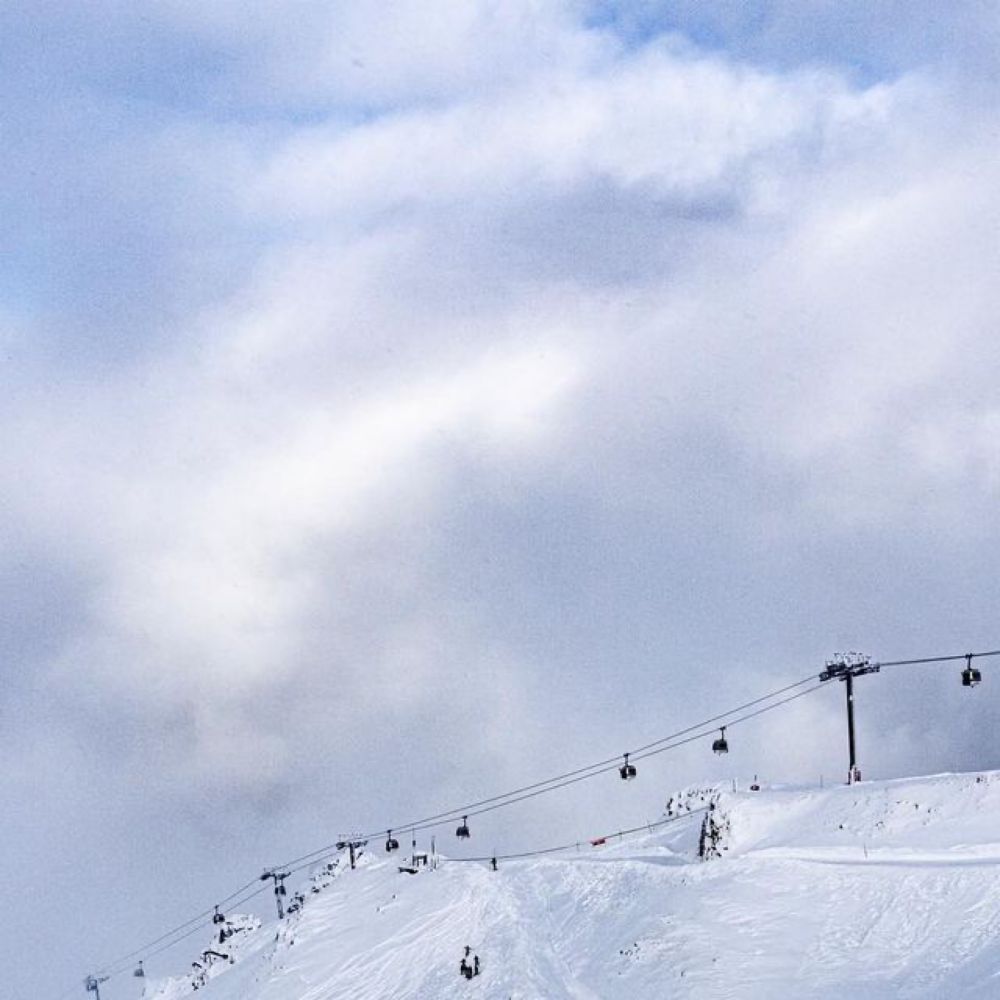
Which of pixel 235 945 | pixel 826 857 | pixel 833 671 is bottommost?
pixel 235 945

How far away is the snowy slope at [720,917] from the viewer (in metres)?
46.4

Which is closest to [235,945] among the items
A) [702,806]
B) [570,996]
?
[702,806]

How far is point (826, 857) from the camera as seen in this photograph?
5622 cm

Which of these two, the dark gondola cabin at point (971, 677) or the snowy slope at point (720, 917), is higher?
the dark gondola cabin at point (971, 677)

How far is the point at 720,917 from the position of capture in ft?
176

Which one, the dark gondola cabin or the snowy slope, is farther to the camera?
the dark gondola cabin

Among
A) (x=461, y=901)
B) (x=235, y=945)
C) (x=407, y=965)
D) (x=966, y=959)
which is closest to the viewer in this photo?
(x=966, y=959)

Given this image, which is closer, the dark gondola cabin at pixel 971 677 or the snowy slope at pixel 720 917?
the snowy slope at pixel 720 917

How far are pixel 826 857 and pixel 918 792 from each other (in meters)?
6.87

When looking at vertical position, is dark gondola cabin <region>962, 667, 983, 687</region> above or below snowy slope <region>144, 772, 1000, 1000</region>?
above

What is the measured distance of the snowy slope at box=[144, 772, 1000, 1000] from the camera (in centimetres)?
4641

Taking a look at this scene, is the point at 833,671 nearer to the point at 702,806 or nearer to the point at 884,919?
the point at 702,806

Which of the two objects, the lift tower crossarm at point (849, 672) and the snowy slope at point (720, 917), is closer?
the snowy slope at point (720, 917)

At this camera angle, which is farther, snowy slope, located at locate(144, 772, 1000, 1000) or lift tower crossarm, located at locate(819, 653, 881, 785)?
lift tower crossarm, located at locate(819, 653, 881, 785)
